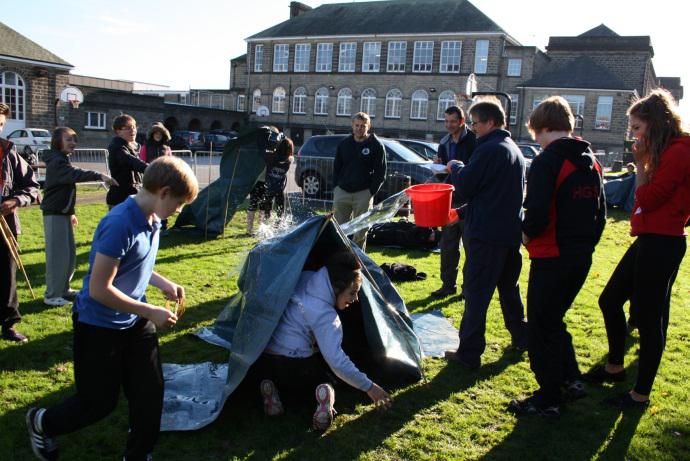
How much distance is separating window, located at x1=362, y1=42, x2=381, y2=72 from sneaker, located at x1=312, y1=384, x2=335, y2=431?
5037 cm

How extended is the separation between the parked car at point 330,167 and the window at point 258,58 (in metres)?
45.0

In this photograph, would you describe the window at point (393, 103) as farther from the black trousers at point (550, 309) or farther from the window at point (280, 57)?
the black trousers at point (550, 309)

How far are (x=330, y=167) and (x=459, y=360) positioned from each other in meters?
10.4

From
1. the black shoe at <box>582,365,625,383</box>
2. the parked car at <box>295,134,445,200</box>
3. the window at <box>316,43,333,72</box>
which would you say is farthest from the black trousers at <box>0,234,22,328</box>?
the window at <box>316,43,333,72</box>

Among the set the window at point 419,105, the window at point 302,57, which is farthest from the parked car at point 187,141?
the window at point 419,105

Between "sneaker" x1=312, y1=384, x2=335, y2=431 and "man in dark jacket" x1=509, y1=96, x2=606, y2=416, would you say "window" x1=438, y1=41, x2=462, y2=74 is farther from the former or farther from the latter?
"sneaker" x1=312, y1=384, x2=335, y2=431

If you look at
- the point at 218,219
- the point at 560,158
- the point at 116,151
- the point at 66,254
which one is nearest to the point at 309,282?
the point at 560,158

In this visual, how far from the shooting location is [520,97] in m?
45.8

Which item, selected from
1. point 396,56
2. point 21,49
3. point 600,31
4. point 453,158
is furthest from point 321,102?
point 453,158

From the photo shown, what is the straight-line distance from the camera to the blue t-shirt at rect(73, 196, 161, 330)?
2773 mm

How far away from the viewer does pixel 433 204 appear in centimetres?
537

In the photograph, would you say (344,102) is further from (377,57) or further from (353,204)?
(353,204)

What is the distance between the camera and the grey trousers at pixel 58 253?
6.01 meters

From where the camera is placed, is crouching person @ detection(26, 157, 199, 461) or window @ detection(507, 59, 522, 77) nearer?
crouching person @ detection(26, 157, 199, 461)
